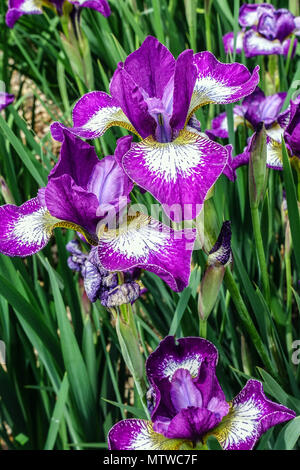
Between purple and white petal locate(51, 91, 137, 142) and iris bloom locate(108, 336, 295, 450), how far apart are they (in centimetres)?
36

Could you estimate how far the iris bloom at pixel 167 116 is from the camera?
0.69 m

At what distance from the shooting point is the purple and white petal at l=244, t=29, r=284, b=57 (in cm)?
154

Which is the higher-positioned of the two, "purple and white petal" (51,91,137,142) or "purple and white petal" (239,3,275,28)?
"purple and white petal" (239,3,275,28)

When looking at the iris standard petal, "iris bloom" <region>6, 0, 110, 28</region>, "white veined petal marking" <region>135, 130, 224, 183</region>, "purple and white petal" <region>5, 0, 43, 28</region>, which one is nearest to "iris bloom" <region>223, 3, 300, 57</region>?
"iris bloom" <region>6, 0, 110, 28</region>

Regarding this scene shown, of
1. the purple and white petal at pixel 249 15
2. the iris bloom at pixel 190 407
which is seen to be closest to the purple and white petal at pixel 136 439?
the iris bloom at pixel 190 407

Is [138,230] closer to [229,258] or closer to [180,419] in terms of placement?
[229,258]

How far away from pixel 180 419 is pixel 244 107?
849mm

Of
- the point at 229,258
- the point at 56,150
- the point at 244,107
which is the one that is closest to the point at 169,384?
the point at 229,258

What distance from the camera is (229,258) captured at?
2.72 ft

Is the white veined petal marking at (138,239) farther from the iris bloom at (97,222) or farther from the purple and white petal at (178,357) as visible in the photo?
the purple and white petal at (178,357)

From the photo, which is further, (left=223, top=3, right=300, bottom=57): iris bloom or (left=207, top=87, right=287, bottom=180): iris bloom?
(left=223, top=3, right=300, bottom=57): iris bloom

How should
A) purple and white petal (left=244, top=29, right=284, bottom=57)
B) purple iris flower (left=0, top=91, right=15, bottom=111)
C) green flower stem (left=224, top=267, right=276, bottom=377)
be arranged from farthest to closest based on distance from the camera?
purple and white petal (left=244, top=29, right=284, bottom=57) < purple iris flower (left=0, top=91, right=15, bottom=111) < green flower stem (left=224, top=267, right=276, bottom=377)

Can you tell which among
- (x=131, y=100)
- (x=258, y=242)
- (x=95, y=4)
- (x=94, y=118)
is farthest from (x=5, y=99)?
(x=258, y=242)

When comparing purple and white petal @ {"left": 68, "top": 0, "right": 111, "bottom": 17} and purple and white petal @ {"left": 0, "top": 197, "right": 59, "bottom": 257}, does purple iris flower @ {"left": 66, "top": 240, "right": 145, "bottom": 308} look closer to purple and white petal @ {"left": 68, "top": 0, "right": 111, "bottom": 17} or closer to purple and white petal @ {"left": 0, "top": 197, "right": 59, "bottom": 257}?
purple and white petal @ {"left": 0, "top": 197, "right": 59, "bottom": 257}
